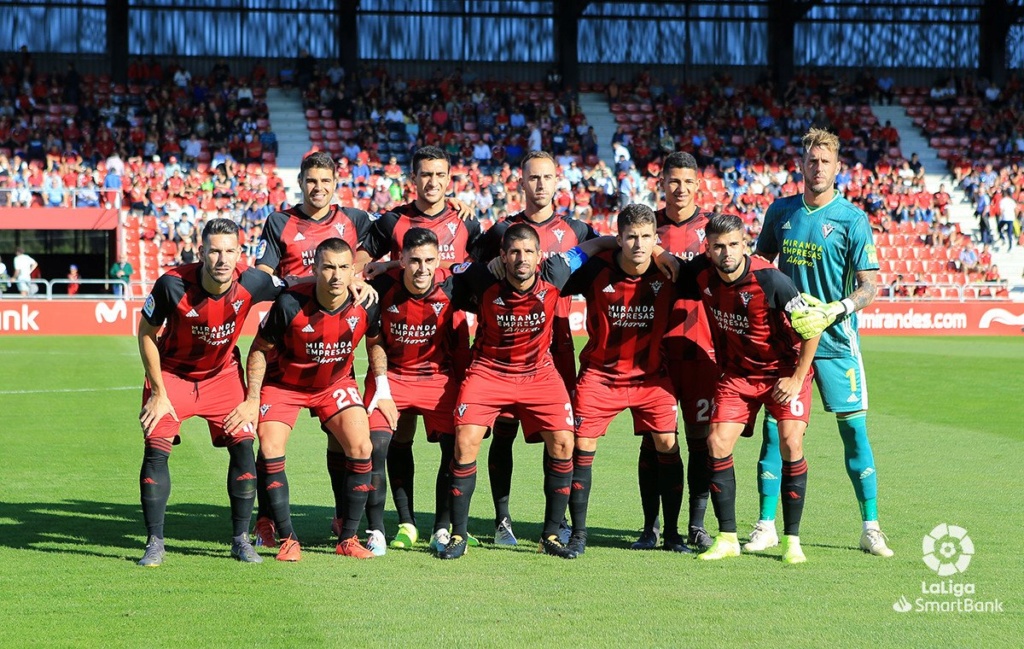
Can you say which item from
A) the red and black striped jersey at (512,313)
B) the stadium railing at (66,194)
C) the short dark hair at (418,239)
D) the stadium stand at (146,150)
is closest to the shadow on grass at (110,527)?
the red and black striped jersey at (512,313)

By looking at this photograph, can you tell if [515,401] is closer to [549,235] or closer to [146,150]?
[549,235]

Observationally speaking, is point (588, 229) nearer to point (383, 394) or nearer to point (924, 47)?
point (383, 394)

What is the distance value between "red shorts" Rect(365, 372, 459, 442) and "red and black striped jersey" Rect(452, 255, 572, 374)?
0.30 metres

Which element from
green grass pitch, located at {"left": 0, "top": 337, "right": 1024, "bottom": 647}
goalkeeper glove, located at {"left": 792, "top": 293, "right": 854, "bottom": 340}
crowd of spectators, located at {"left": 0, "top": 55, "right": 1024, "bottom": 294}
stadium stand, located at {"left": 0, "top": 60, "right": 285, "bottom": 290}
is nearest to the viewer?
green grass pitch, located at {"left": 0, "top": 337, "right": 1024, "bottom": 647}

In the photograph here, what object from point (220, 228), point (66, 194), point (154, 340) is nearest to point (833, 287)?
point (220, 228)

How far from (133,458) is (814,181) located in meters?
6.42

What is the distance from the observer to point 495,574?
634 centimetres

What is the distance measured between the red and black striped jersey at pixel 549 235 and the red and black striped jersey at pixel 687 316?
1.66 feet

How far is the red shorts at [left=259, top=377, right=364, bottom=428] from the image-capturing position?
6.91 meters

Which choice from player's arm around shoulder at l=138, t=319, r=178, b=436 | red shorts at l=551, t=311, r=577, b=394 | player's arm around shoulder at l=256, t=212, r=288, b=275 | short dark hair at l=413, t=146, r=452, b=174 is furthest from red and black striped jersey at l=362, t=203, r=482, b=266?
player's arm around shoulder at l=138, t=319, r=178, b=436

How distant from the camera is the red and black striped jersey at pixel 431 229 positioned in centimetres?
773

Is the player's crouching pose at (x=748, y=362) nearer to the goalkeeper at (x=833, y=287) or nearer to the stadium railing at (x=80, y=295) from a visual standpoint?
the goalkeeper at (x=833, y=287)

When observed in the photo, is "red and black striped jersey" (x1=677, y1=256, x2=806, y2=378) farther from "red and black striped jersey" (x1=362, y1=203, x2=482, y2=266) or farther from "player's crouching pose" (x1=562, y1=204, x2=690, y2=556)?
"red and black striped jersey" (x1=362, y1=203, x2=482, y2=266)

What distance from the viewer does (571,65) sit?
40.4m
